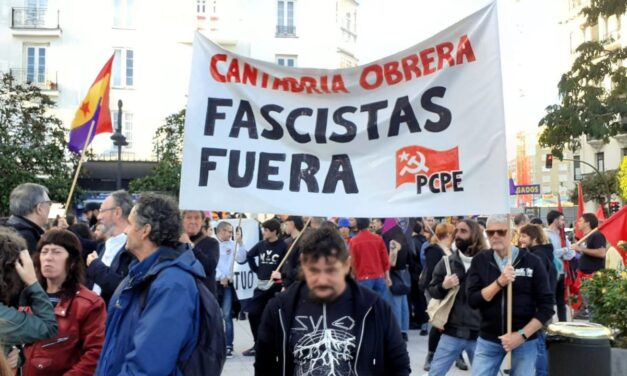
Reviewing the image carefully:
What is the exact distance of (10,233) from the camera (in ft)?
13.8

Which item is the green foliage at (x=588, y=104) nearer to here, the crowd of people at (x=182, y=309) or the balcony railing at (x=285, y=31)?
the balcony railing at (x=285, y=31)

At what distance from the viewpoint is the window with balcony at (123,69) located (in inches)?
1462

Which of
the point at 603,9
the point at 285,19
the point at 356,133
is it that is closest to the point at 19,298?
the point at 356,133

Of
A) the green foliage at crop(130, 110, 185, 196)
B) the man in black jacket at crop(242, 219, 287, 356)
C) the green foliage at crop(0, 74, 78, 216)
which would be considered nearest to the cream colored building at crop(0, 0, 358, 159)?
the green foliage at crop(130, 110, 185, 196)

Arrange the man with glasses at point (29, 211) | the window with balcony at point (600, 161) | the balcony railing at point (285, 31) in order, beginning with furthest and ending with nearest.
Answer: the window with balcony at point (600, 161)
the balcony railing at point (285, 31)
the man with glasses at point (29, 211)

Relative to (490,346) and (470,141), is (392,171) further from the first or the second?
(490,346)

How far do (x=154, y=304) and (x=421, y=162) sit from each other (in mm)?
2804

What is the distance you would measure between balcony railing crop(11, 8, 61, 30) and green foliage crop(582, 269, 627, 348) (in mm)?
33780

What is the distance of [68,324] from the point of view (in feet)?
14.0

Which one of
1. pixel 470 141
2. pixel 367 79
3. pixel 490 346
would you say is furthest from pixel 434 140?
pixel 490 346

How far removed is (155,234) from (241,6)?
3680 cm

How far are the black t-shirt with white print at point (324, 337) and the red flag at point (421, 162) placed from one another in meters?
1.98

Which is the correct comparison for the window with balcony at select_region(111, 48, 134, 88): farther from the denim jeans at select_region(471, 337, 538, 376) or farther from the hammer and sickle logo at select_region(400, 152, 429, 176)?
the denim jeans at select_region(471, 337, 538, 376)

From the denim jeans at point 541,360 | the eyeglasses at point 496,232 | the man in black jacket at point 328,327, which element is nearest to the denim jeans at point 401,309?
the denim jeans at point 541,360
